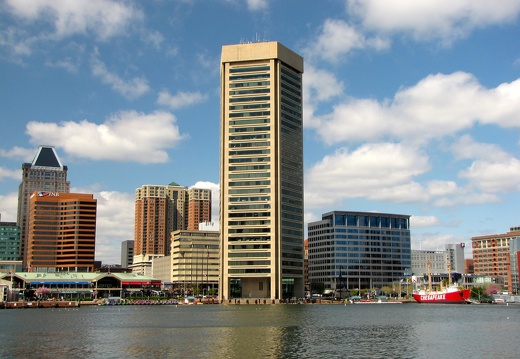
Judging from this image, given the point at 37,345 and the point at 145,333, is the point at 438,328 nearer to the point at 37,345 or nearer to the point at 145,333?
the point at 145,333

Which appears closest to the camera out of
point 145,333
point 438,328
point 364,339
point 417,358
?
point 417,358

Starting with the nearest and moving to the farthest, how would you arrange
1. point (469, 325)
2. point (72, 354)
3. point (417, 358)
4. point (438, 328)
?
1. point (417, 358)
2. point (72, 354)
3. point (438, 328)
4. point (469, 325)

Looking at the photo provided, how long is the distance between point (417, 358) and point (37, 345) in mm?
51641

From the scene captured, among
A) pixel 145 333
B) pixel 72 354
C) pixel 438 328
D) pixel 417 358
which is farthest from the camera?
pixel 438 328

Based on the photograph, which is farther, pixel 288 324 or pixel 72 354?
pixel 288 324

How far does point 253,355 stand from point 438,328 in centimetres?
5357

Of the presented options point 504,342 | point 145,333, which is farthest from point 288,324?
point 504,342

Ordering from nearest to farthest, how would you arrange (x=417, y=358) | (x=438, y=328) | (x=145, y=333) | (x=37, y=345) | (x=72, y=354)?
(x=417, y=358) → (x=72, y=354) → (x=37, y=345) → (x=145, y=333) → (x=438, y=328)

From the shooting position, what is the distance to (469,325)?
124 metres

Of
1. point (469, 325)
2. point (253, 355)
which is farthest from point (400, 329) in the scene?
point (253, 355)

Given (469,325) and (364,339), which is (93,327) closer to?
(364,339)

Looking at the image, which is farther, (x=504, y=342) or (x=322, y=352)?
(x=504, y=342)

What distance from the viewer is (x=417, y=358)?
72938 mm

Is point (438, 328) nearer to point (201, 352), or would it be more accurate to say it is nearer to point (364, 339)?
point (364, 339)
